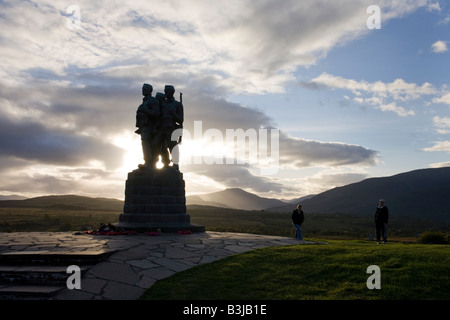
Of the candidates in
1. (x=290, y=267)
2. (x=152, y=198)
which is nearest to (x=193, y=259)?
(x=290, y=267)

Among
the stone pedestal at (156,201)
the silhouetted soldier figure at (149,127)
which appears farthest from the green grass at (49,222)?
the silhouetted soldier figure at (149,127)

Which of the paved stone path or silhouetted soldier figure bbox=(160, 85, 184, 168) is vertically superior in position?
silhouetted soldier figure bbox=(160, 85, 184, 168)

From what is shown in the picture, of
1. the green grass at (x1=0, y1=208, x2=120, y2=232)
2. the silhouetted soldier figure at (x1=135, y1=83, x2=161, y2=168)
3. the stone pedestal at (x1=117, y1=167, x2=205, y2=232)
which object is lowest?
the green grass at (x1=0, y1=208, x2=120, y2=232)

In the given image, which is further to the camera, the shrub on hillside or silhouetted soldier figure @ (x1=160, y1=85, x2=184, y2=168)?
the shrub on hillside

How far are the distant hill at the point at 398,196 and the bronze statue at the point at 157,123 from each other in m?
91.1

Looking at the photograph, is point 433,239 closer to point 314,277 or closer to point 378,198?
point 314,277

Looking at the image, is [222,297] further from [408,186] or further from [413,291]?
[408,186]

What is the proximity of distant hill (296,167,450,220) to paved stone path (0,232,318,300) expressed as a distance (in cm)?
9379

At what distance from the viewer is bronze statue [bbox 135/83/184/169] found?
1531 centimetres

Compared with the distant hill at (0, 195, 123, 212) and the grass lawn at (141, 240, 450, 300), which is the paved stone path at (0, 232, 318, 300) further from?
the distant hill at (0, 195, 123, 212)

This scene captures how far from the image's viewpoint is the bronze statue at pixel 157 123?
15.3 metres

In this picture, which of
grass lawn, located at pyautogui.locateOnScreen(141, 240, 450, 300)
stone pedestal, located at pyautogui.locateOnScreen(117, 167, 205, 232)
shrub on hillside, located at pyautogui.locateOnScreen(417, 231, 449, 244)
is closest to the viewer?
grass lawn, located at pyautogui.locateOnScreen(141, 240, 450, 300)

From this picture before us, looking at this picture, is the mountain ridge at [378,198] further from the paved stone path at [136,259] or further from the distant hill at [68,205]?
the paved stone path at [136,259]

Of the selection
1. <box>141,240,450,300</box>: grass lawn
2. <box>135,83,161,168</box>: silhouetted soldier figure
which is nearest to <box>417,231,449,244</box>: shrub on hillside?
<box>141,240,450,300</box>: grass lawn
